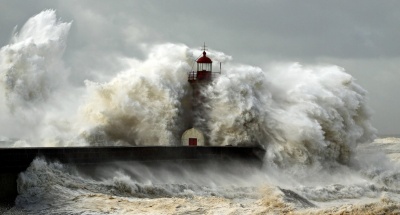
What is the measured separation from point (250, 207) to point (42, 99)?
42.0 feet

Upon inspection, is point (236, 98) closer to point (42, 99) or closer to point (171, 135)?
point (171, 135)

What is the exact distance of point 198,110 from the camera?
19984mm

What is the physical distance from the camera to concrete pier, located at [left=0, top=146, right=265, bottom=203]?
1181 cm

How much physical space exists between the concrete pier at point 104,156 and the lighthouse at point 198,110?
1590 millimetres

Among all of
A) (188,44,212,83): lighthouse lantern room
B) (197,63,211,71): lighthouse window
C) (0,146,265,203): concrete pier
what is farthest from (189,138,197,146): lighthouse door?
(197,63,211,71): lighthouse window

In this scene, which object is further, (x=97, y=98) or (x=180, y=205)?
(x=97, y=98)

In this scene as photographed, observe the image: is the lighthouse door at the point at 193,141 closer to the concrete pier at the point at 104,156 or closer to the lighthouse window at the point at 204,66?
the concrete pier at the point at 104,156

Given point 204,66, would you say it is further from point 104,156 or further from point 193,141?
point 104,156

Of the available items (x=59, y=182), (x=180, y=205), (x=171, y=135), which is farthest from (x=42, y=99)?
(x=180, y=205)

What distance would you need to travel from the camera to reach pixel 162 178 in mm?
14922

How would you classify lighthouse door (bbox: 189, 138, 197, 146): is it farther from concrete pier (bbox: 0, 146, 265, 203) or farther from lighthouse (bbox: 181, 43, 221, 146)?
concrete pier (bbox: 0, 146, 265, 203)

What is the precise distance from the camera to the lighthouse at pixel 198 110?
64.4ft

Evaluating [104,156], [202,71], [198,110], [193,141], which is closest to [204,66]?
[202,71]

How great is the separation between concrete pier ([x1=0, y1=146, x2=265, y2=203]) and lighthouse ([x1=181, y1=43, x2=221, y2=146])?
1590mm
